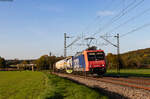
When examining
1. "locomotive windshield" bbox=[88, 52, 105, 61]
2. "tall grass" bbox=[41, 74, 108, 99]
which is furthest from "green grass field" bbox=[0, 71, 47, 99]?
"locomotive windshield" bbox=[88, 52, 105, 61]

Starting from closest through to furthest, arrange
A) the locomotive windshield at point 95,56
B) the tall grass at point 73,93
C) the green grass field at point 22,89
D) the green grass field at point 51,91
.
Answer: the tall grass at point 73,93 < the green grass field at point 51,91 < the green grass field at point 22,89 < the locomotive windshield at point 95,56

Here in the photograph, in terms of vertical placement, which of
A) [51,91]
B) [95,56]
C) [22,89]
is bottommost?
[22,89]

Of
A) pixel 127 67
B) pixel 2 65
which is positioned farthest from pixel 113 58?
pixel 2 65

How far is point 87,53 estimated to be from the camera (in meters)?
25.0

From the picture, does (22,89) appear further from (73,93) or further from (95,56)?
(95,56)

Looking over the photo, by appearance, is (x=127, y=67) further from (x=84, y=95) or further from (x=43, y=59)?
(x=84, y=95)

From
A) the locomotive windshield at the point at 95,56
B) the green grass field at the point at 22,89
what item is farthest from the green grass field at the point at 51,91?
the locomotive windshield at the point at 95,56

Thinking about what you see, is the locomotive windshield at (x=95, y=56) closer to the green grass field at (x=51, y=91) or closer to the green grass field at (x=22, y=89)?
the green grass field at (x=51, y=91)

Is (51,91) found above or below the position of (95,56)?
below

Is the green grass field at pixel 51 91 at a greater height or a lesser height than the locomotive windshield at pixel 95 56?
lesser

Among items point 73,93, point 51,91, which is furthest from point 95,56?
point 73,93

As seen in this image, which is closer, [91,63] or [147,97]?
[147,97]

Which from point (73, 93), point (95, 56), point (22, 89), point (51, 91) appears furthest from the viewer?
point (95, 56)

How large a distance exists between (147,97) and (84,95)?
10.8 ft
